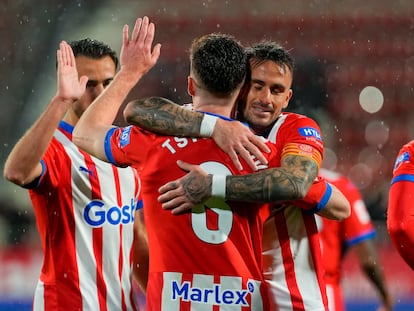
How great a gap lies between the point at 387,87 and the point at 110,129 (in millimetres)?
10036

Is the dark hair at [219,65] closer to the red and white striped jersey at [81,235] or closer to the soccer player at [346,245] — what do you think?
the red and white striped jersey at [81,235]

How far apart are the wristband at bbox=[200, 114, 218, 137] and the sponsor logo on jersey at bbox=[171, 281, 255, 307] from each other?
46cm

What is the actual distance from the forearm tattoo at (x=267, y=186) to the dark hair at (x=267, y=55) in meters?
0.56

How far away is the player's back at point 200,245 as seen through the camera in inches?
111

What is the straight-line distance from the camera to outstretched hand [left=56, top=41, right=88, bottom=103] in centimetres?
328

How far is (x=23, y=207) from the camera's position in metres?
9.72

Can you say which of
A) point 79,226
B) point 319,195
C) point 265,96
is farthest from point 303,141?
point 79,226

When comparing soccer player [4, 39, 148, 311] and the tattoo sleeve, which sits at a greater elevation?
the tattoo sleeve

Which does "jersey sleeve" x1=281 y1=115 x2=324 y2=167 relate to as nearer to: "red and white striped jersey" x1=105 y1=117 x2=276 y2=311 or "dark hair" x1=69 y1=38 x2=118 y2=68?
"red and white striped jersey" x1=105 y1=117 x2=276 y2=311

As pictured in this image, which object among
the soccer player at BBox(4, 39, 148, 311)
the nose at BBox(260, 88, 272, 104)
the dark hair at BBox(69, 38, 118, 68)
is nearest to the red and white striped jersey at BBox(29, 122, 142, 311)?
the soccer player at BBox(4, 39, 148, 311)

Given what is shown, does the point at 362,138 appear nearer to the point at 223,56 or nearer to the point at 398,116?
the point at 398,116

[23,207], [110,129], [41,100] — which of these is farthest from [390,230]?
[41,100]

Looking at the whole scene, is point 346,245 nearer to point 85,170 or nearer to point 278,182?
point 85,170

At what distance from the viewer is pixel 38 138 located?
10.5 ft
